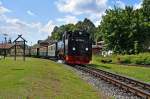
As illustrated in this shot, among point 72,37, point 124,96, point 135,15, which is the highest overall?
point 135,15

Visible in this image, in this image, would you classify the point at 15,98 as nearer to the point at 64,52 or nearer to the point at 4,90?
the point at 4,90

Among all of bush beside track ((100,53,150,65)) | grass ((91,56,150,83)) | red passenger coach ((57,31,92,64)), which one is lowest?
grass ((91,56,150,83))

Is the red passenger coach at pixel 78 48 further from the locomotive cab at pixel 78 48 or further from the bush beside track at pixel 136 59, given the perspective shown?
the bush beside track at pixel 136 59

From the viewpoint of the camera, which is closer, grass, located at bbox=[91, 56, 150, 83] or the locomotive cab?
grass, located at bbox=[91, 56, 150, 83]

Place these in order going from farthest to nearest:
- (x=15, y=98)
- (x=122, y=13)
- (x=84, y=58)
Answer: (x=122, y=13)
(x=84, y=58)
(x=15, y=98)

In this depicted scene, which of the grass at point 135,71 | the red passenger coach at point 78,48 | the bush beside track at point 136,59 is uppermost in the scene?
the red passenger coach at point 78,48

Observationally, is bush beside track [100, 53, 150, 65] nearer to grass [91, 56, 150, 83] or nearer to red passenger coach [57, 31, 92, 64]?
red passenger coach [57, 31, 92, 64]

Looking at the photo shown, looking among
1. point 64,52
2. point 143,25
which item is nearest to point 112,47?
point 143,25

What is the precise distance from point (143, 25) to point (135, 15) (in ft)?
25.2

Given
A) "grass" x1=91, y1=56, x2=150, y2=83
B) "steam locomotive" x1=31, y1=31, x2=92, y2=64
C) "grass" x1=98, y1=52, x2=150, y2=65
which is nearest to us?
"grass" x1=91, y1=56, x2=150, y2=83

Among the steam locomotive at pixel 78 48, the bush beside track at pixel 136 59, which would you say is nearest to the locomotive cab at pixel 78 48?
the steam locomotive at pixel 78 48

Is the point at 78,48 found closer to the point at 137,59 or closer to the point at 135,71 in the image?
the point at 135,71

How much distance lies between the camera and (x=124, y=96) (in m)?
20.1

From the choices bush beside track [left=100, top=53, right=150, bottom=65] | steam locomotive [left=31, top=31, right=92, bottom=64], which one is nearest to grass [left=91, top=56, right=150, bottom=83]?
steam locomotive [left=31, top=31, right=92, bottom=64]
